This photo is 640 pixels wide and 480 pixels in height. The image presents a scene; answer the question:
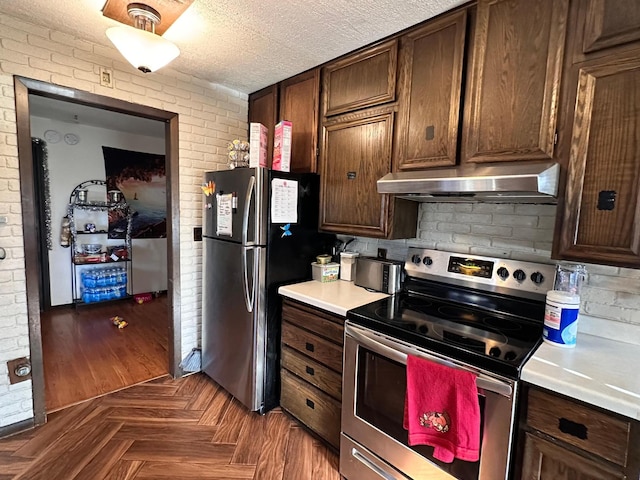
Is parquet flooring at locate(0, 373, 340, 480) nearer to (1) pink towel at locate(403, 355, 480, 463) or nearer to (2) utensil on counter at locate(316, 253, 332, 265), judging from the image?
(1) pink towel at locate(403, 355, 480, 463)

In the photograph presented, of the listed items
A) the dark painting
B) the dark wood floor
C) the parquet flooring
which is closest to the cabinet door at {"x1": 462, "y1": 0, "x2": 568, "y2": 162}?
the parquet flooring

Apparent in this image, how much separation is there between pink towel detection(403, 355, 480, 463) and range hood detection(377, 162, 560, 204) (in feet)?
2.39

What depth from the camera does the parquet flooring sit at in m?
1.64

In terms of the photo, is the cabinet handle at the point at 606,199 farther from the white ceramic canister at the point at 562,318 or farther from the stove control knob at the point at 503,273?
the stove control knob at the point at 503,273

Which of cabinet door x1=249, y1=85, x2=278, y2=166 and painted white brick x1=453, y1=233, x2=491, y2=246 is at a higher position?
cabinet door x1=249, y1=85, x2=278, y2=166

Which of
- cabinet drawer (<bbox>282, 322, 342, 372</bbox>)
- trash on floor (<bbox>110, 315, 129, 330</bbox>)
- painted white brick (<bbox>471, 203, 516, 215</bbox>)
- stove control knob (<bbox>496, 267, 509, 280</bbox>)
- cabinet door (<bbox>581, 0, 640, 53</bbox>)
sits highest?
cabinet door (<bbox>581, 0, 640, 53</bbox>)

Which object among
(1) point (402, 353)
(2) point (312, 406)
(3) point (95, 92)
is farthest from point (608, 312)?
(3) point (95, 92)

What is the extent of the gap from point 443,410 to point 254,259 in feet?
4.23

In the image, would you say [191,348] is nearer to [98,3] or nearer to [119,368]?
[119,368]

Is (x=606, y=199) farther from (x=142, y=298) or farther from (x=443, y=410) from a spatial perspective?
(x=142, y=298)

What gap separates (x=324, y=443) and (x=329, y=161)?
1743 millimetres

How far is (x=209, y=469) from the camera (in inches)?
65.9

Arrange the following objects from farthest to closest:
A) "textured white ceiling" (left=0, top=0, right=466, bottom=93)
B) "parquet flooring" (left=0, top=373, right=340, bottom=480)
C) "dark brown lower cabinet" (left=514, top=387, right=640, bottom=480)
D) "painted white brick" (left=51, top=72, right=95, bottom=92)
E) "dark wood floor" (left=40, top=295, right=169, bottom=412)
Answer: "dark wood floor" (left=40, top=295, right=169, bottom=412) → "painted white brick" (left=51, top=72, right=95, bottom=92) → "parquet flooring" (left=0, top=373, right=340, bottom=480) → "textured white ceiling" (left=0, top=0, right=466, bottom=93) → "dark brown lower cabinet" (left=514, top=387, right=640, bottom=480)

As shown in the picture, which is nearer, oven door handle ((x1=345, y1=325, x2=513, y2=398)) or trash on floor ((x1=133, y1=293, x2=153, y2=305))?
oven door handle ((x1=345, y1=325, x2=513, y2=398))
